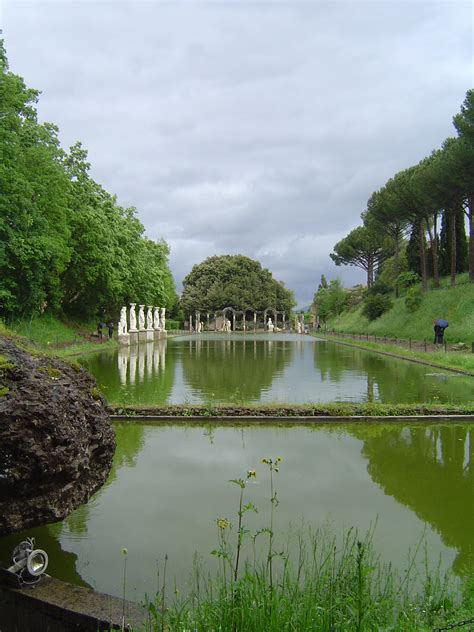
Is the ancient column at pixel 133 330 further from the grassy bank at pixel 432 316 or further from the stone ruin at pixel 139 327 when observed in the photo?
the grassy bank at pixel 432 316

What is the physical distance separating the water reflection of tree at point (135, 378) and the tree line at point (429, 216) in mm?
23478

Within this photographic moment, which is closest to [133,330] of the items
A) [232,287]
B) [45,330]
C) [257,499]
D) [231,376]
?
[45,330]

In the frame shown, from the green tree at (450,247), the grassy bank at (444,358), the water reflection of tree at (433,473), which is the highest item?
the green tree at (450,247)

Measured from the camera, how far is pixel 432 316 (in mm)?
37750

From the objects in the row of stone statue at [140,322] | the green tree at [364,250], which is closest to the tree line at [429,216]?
the green tree at [364,250]

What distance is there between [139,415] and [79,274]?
92.7ft

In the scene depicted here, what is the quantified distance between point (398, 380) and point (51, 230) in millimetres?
19681

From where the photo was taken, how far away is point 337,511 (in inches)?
242

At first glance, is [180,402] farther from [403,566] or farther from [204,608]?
[204,608]

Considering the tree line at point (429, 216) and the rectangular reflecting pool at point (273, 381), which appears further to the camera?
the tree line at point (429, 216)

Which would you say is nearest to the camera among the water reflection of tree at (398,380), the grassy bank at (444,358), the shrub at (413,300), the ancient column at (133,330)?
the water reflection of tree at (398,380)

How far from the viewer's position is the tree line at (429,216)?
35719 mm

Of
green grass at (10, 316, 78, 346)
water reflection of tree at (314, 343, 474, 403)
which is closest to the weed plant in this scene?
water reflection of tree at (314, 343, 474, 403)

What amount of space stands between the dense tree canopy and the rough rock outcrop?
76.5 metres
